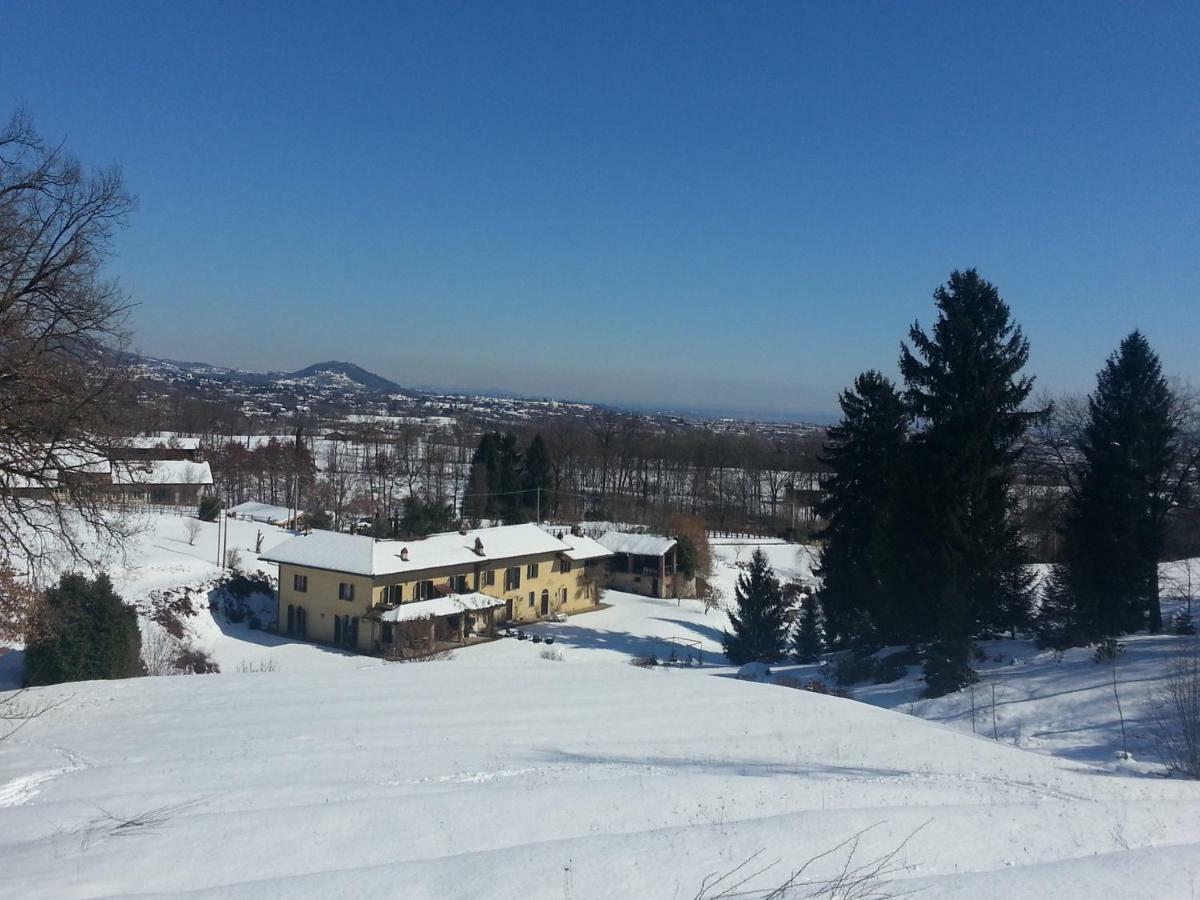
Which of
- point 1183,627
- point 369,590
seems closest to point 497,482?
point 369,590

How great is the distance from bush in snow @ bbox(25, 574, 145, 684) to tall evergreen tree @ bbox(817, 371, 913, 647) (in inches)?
850

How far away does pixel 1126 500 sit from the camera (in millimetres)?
22953

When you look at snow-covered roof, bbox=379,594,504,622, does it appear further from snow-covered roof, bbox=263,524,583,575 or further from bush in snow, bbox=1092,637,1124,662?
bush in snow, bbox=1092,637,1124,662

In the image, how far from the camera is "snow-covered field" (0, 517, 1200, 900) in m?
6.90

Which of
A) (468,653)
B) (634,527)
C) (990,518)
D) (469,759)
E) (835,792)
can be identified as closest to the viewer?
(835,792)

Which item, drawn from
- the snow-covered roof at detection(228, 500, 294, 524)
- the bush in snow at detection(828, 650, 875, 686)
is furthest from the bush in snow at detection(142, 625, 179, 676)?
the snow-covered roof at detection(228, 500, 294, 524)

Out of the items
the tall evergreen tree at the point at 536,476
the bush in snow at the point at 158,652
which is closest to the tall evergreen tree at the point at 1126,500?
the bush in snow at the point at 158,652

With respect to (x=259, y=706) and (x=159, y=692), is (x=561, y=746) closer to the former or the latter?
(x=259, y=706)

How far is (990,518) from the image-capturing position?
74.5 feet

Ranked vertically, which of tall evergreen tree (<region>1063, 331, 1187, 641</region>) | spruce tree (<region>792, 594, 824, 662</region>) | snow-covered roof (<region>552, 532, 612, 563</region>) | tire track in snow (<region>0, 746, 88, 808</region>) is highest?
tall evergreen tree (<region>1063, 331, 1187, 641</region>)

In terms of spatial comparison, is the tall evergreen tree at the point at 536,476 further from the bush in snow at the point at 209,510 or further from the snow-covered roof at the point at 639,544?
the bush in snow at the point at 209,510

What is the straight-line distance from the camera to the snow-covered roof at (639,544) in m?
48.3

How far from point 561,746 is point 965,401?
52.5ft

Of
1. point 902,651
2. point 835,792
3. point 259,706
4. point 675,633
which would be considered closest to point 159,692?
point 259,706
